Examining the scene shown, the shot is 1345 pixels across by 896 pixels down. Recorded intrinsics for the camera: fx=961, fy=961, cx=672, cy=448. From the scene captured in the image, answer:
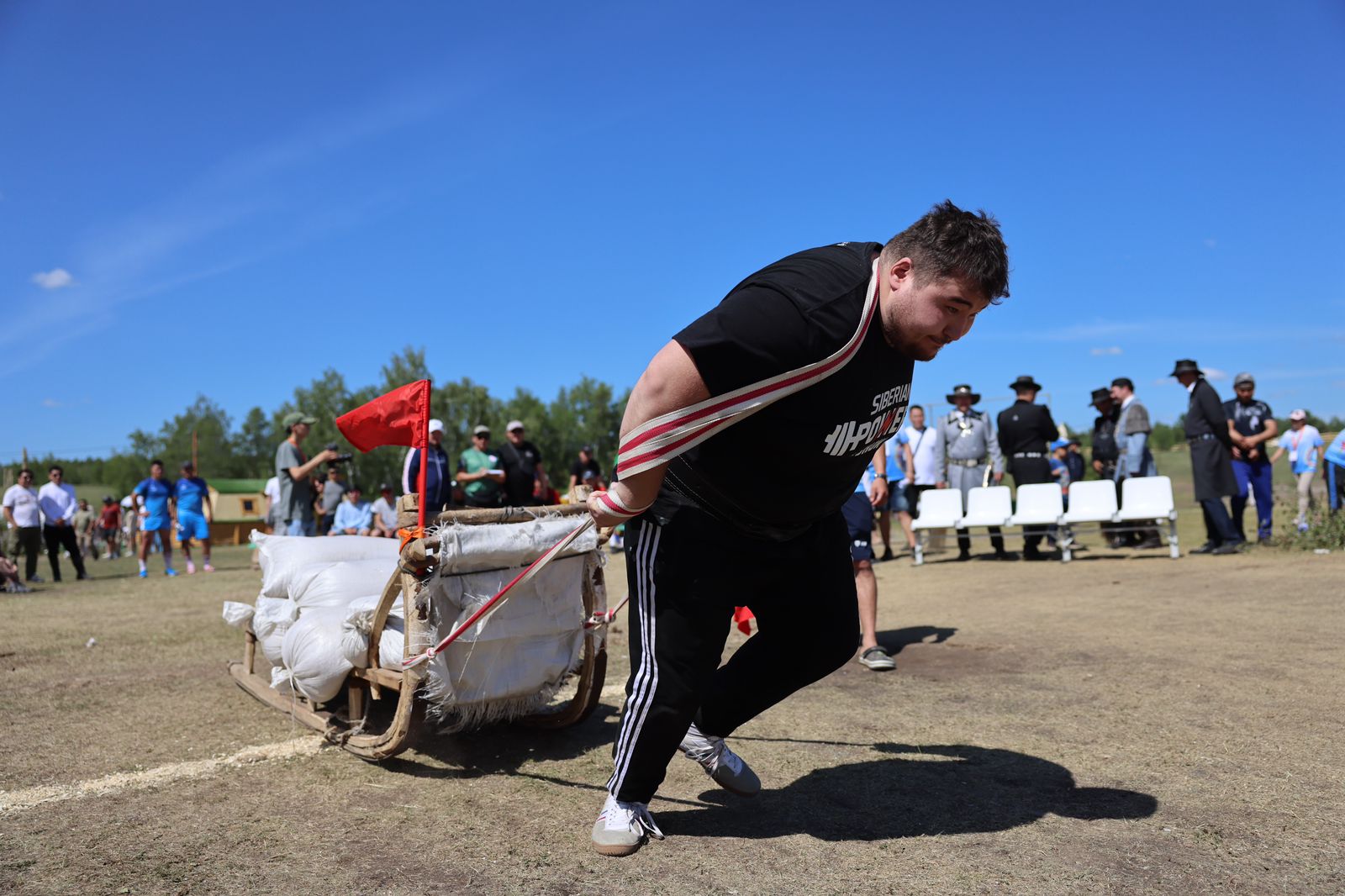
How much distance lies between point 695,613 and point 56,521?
47.7ft

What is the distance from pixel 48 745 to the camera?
4.18 meters

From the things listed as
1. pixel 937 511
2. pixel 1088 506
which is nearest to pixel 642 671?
pixel 937 511

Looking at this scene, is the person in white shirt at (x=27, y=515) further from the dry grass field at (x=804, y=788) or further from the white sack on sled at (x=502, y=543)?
the white sack on sled at (x=502, y=543)

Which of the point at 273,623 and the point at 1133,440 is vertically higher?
the point at 1133,440

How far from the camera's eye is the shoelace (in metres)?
2.99

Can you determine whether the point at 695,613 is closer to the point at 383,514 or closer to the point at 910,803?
the point at 910,803

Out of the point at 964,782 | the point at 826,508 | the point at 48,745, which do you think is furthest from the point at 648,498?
the point at 48,745

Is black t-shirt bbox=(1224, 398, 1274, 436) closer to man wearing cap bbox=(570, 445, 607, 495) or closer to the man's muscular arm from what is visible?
man wearing cap bbox=(570, 445, 607, 495)

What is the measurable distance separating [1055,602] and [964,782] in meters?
4.90

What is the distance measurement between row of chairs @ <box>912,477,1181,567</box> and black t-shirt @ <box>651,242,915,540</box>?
30.0 ft

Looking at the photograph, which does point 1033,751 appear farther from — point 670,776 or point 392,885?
point 392,885

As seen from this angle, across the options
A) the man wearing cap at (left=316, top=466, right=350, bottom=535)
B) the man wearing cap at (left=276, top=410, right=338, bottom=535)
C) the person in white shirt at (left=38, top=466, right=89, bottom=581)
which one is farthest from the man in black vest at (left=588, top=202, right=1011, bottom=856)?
the person in white shirt at (left=38, top=466, right=89, bottom=581)

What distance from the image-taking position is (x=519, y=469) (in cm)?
1252

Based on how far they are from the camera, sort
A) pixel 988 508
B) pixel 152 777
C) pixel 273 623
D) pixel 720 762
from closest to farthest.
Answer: pixel 720 762, pixel 152 777, pixel 273 623, pixel 988 508
